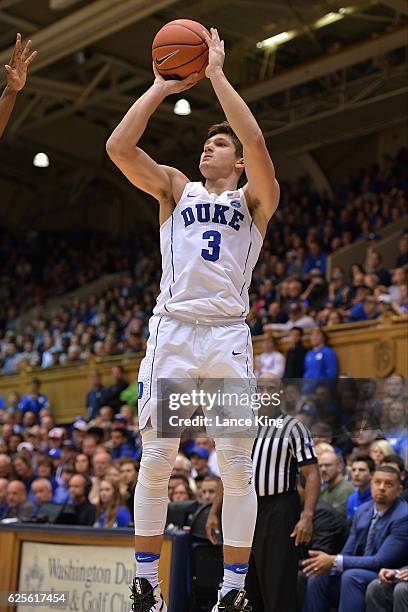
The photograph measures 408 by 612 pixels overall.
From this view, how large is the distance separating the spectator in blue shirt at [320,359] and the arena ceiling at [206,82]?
19.6 feet

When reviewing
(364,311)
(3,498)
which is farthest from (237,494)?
(364,311)

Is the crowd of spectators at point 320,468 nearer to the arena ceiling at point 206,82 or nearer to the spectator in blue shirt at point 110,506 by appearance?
the spectator in blue shirt at point 110,506

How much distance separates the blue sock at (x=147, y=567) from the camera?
4059 mm

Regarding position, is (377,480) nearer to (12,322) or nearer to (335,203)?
(335,203)

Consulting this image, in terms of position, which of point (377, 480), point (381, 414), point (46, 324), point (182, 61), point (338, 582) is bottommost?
point (338, 582)

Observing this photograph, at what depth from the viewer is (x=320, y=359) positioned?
12.1 meters

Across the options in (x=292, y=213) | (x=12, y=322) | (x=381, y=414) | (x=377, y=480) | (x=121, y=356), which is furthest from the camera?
(x=12, y=322)

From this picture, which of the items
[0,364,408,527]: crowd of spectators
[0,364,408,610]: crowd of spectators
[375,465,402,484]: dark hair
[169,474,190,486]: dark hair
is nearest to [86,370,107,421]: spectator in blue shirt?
[0,364,408,610]: crowd of spectators

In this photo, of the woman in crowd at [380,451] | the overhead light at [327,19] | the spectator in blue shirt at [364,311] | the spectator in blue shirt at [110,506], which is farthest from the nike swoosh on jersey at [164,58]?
the overhead light at [327,19]

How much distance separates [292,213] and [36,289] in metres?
8.90

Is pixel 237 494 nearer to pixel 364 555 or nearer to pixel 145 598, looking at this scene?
pixel 145 598

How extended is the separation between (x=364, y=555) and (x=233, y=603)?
7.15ft

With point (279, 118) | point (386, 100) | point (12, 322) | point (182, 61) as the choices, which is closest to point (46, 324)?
point (12, 322)

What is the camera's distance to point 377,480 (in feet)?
19.4
